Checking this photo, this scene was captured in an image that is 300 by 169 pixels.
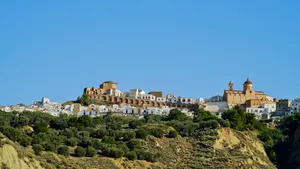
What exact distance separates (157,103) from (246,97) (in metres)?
16.9

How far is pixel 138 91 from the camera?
141125 millimetres

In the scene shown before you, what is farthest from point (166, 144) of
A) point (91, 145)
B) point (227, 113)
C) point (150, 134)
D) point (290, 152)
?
point (227, 113)

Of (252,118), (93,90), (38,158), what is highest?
(93,90)

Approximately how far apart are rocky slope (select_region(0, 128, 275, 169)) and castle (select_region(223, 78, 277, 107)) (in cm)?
5307

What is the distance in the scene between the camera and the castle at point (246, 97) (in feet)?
428

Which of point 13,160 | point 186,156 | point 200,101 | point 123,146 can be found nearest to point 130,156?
point 123,146

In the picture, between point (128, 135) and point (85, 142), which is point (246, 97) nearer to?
point (128, 135)

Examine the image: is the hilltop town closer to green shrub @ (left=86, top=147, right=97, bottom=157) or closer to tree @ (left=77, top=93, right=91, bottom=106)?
tree @ (left=77, top=93, right=91, bottom=106)

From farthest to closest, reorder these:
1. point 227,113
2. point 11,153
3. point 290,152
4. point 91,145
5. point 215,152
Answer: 1. point 227,113
2. point 290,152
3. point 215,152
4. point 91,145
5. point 11,153

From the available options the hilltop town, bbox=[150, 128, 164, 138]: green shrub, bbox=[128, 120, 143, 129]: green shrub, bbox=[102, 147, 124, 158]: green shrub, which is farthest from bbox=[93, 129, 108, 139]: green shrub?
the hilltop town

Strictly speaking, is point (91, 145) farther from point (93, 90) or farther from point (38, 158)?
point (93, 90)

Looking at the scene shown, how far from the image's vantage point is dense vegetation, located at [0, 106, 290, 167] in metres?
58.7

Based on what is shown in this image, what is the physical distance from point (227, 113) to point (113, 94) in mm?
52816

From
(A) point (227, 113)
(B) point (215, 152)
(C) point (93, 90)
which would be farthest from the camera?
(C) point (93, 90)
